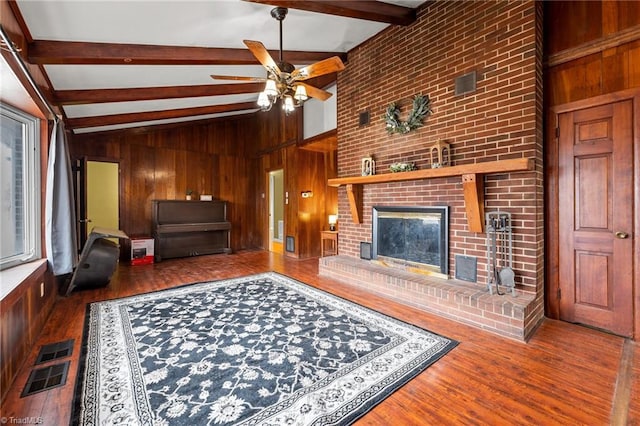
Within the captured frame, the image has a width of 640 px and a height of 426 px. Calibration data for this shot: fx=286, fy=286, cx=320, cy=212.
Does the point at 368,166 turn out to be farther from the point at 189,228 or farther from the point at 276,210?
the point at 189,228

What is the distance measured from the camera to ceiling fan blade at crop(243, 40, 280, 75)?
2472 millimetres

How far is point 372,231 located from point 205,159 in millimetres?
4901

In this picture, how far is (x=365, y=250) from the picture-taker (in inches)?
166

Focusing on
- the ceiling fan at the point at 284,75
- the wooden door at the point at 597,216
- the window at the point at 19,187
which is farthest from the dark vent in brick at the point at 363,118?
the window at the point at 19,187

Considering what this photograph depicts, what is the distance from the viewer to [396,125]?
12.3ft

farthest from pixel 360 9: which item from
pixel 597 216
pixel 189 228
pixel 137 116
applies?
pixel 189 228

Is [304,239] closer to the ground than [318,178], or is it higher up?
closer to the ground

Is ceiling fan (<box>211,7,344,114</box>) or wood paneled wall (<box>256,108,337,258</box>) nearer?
ceiling fan (<box>211,7,344,114</box>)

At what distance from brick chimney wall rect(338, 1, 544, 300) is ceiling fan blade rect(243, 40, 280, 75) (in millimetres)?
1788

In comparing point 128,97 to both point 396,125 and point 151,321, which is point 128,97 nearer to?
point 151,321

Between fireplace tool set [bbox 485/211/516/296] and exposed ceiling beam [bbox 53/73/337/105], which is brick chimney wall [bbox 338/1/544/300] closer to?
A: fireplace tool set [bbox 485/211/516/296]

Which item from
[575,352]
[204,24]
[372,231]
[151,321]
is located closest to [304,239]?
[372,231]

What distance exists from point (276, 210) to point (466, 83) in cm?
504

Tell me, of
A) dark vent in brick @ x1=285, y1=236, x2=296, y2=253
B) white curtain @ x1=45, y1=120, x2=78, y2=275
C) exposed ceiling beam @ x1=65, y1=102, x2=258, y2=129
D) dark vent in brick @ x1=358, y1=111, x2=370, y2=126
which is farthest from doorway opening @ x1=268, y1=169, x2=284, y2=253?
white curtain @ x1=45, y1=120, x2=78, y2=275
